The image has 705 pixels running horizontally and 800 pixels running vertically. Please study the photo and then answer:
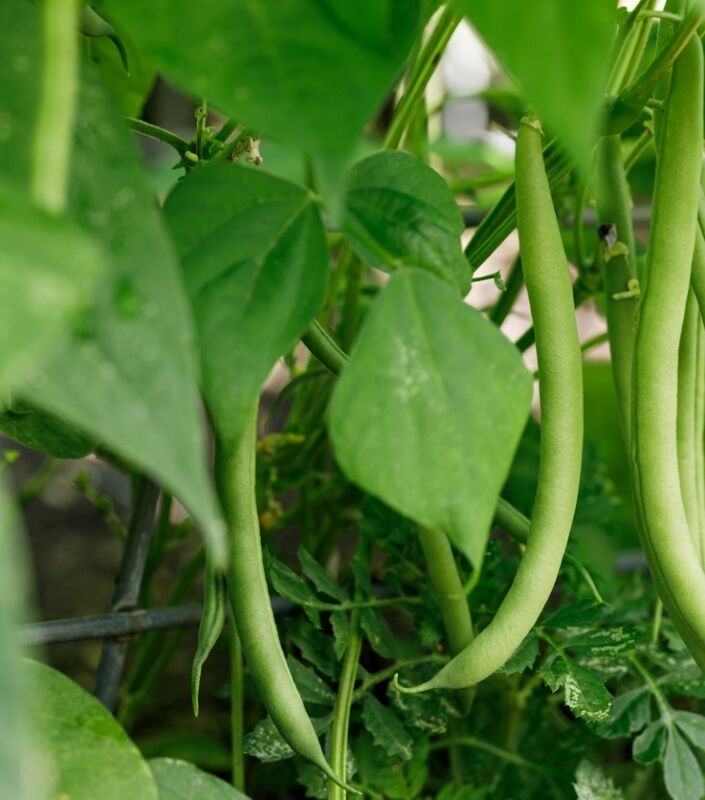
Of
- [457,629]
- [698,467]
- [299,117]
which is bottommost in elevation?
[457,629]

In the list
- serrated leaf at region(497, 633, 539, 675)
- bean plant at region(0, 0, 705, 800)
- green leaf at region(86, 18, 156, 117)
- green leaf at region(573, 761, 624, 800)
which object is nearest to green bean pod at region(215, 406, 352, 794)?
bean plant at region(0, 0, 705, 800)

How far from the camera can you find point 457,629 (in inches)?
22.8

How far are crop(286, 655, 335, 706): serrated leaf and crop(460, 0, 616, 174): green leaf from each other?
0.40 m

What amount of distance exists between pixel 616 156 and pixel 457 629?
28cm

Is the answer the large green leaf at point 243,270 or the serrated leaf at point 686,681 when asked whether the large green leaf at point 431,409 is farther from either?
the serrated leaf at point 686,681

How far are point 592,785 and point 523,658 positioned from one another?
14cm

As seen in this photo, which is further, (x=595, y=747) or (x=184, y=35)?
(x=595, y=747)

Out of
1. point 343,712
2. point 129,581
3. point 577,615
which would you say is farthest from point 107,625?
point 577,615

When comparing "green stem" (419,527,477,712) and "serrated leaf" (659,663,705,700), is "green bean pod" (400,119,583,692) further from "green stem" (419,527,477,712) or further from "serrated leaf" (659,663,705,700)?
"serrated leaf" (659,663,705,700)

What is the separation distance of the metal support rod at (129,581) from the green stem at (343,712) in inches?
5.8

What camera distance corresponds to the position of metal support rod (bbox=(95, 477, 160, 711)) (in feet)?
2.10

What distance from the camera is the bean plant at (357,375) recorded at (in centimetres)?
25

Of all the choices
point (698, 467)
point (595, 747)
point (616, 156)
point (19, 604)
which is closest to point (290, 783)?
point (595, 747)

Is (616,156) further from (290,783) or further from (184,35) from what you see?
(290,783)
